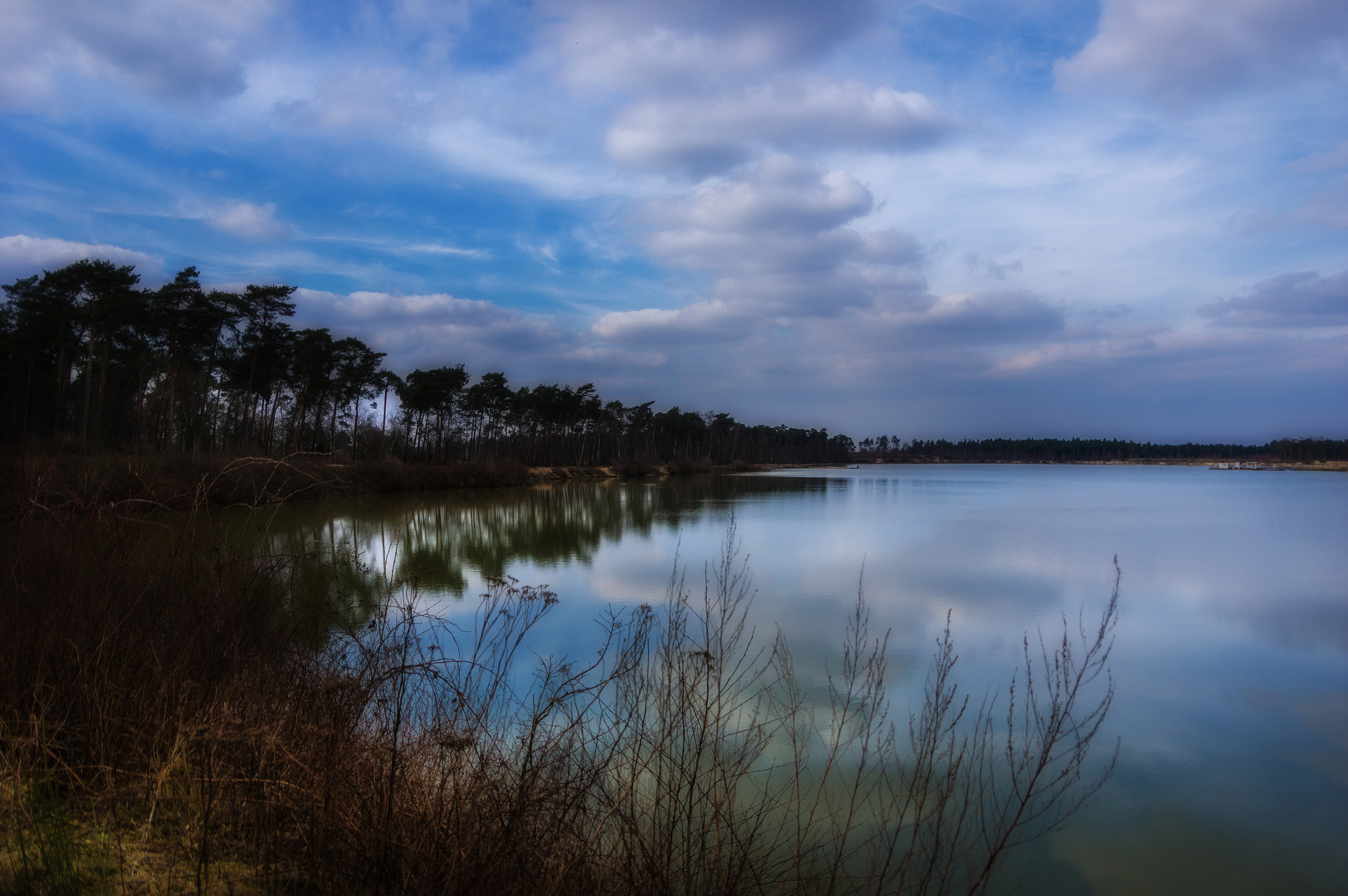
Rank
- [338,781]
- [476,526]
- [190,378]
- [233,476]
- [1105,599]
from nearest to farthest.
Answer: [338,781] → [1105,599] → [233,476] → [476,526] → [190,378]


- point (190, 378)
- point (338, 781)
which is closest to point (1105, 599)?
point (338, 781)

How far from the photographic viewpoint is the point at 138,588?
475 cm

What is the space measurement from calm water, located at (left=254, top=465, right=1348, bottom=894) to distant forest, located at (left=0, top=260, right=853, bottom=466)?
1171cm

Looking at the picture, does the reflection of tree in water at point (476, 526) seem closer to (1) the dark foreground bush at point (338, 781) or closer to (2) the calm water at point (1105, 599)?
(2) the calm water at point (1105, 599)

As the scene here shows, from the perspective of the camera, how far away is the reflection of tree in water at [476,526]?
14094 mm

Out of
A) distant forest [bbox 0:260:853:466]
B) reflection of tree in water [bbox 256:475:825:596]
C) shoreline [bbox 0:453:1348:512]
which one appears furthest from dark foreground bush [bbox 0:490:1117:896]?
distant forest [bbox 0:260:853:466]

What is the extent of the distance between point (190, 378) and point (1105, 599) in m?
42.8

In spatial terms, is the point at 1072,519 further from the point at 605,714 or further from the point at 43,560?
the point at 43,560

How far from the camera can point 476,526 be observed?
70.0ft

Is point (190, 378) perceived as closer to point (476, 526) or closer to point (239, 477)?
point (476, 526)

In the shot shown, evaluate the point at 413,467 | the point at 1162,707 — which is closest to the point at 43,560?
the point at 1162,707

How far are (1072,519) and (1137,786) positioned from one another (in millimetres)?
20946

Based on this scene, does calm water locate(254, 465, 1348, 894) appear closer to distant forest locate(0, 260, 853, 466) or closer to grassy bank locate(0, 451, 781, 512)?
grassy bank locate(0, 451, 781, 512)

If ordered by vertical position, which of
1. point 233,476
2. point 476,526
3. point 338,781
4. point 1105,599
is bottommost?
point 476,526
